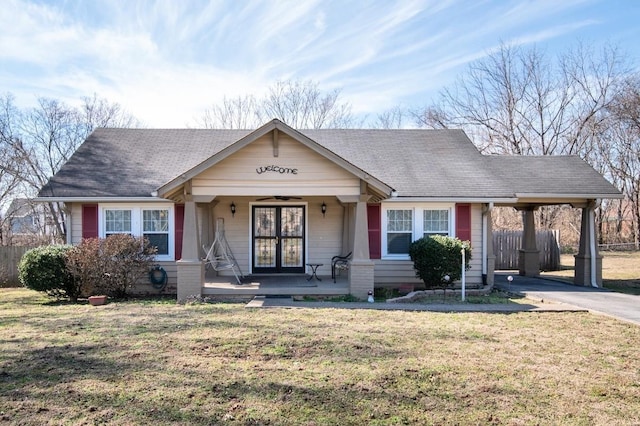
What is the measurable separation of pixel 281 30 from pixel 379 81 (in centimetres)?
1108

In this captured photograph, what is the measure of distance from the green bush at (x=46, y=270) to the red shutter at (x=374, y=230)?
22.6 feet

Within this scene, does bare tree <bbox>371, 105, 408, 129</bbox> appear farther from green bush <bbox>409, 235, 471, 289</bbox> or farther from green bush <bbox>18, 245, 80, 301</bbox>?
green bush <bbox>18, 245, 80, 301</bbox>

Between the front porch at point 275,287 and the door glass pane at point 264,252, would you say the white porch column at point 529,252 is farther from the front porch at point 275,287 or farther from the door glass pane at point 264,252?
the door glass pane at point 264,252

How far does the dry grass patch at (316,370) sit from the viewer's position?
405cm

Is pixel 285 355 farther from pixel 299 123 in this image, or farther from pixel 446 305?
pixel 299 123

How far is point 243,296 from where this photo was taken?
1033cm

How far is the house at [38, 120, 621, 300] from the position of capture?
33.4 ft

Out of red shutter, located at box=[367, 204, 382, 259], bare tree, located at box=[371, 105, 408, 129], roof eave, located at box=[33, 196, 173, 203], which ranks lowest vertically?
red shutter, located at box=[367, 204, 382, 259]

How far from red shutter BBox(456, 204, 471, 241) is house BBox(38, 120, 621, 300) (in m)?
0.03

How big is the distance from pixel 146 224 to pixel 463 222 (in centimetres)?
801

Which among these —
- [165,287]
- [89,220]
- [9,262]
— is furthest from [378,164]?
[9,262]

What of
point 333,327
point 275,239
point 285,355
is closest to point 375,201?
point 275,239

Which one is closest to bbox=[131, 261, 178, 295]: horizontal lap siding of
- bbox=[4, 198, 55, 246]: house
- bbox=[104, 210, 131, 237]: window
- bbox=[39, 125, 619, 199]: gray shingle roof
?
bbox=[104, 210, 131, 237]: window

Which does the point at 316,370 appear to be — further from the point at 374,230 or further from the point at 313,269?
the point at 374,230
